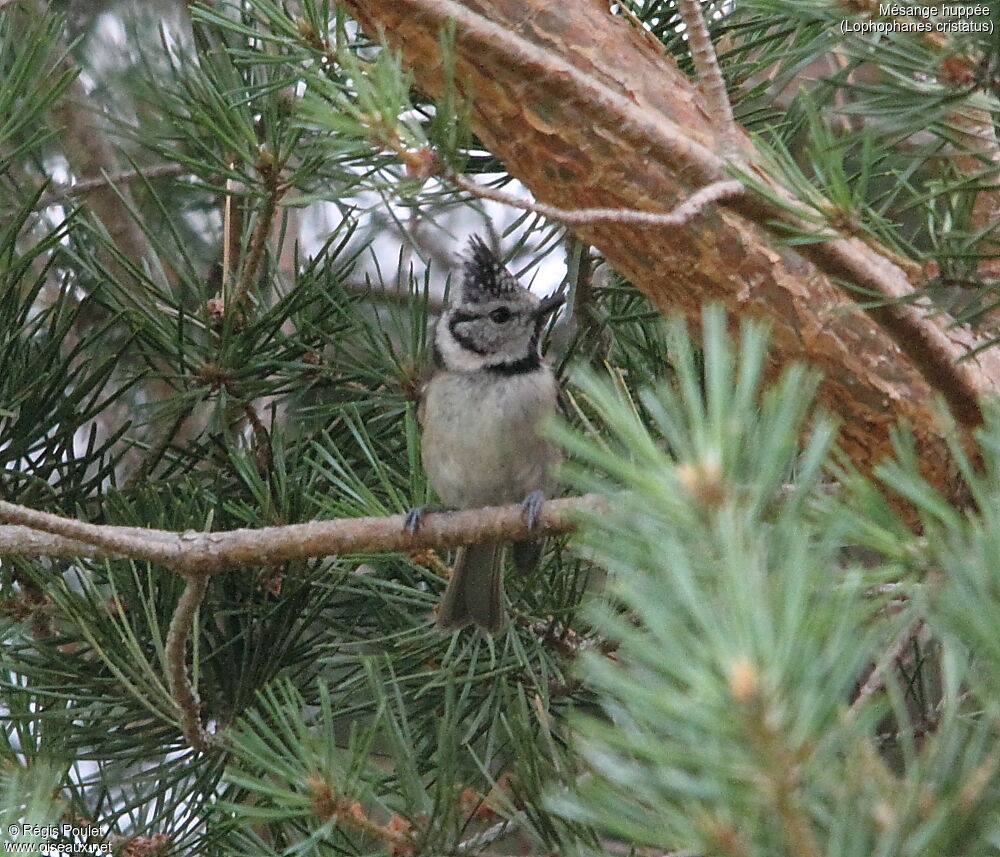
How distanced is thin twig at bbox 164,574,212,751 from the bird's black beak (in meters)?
1.19

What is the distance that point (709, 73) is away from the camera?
1.63 meters

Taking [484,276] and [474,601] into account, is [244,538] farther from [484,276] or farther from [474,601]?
[484,276]

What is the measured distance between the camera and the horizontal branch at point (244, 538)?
1885 millimetres

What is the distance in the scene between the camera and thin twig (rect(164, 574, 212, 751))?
1.96m

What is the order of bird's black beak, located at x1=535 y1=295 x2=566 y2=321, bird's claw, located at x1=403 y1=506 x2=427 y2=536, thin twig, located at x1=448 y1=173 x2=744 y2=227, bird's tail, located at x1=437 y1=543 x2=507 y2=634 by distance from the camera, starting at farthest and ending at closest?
1. bird's black beak, located at x1=535 y1=295 x2=566 y2=321
2. bird's tail, located at x1=437 y1=543 x2=507 y2=634
3. bird's claw, located at x1=403 y1=506 x2=427 y2=536
4. thin twig, located at x1=448 y1=173 x2=744 y2=227

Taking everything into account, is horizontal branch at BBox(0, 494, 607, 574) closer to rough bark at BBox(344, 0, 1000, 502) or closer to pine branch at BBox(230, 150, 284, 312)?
rough bark at BBox(344, 0, 1000, 502)

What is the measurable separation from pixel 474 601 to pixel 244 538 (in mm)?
593

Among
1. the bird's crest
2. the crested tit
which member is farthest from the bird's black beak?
the bird's crest

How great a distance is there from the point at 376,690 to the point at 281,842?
0.55m

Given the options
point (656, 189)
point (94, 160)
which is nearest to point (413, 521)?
point (656, 189)

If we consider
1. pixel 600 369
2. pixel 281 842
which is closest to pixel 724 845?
pixel 281 842

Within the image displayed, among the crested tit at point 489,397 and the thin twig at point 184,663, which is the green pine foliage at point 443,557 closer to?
the thin twig at point 184,663

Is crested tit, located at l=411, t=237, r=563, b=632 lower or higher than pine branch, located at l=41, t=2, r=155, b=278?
lower

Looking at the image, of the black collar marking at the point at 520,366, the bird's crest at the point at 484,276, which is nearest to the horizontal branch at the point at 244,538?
the black collar marking at the point at 520,366
